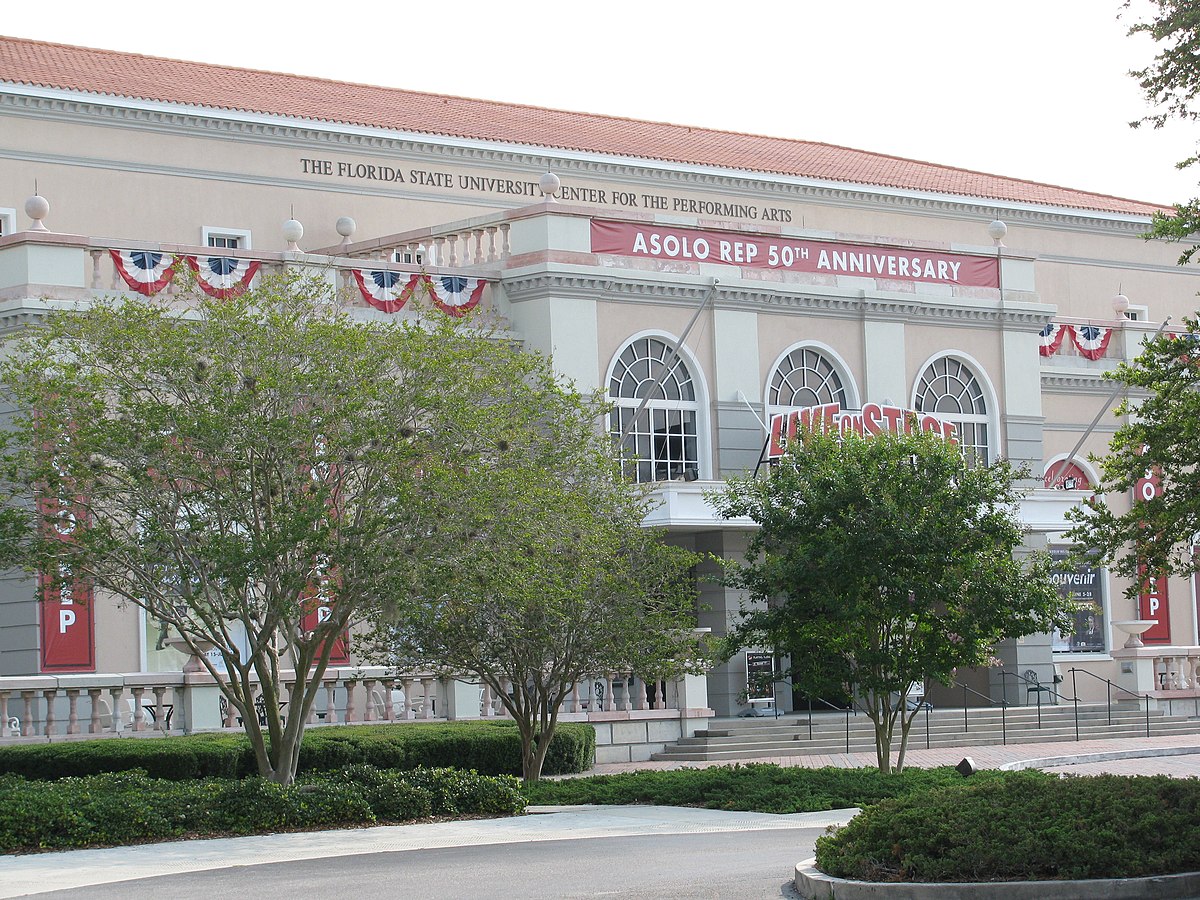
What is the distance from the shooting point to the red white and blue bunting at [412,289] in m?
34.9

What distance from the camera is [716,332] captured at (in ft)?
124

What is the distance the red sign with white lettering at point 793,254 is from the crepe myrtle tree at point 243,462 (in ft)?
45.7

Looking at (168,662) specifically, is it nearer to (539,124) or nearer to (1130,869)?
(539,124)

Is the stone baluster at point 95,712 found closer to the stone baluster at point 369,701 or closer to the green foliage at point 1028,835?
the stone baluster at point 369,701

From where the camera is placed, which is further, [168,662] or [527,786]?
[168,662]

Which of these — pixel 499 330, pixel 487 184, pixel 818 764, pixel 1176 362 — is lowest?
pixel 818 764

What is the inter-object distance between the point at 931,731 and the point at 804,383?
793 centimetres

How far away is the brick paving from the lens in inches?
1187

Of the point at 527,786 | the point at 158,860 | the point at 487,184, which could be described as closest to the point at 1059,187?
the point at 487,184

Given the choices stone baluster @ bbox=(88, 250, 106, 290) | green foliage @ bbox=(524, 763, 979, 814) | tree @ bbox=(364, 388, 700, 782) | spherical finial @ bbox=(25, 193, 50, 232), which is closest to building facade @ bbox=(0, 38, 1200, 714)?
stone baluster @ bbox=(88, 250, 106, 290)

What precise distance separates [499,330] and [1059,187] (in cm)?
2598

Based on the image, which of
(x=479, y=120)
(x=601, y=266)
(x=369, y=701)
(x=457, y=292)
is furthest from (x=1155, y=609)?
(x=369, y=701)

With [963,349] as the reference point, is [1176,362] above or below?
below

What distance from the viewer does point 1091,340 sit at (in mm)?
46438
